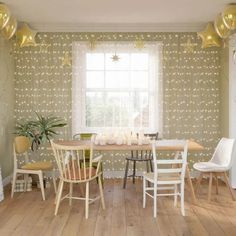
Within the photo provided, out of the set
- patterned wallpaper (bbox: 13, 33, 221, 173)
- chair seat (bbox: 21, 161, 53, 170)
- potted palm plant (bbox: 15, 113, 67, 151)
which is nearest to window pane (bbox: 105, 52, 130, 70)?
patterned wallpaper (bbox: 13, 33, 221, 173)

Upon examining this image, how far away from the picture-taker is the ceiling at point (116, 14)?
4762mm

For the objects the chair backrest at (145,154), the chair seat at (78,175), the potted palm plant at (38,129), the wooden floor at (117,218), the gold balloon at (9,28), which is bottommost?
the wooden floor at (117,218)

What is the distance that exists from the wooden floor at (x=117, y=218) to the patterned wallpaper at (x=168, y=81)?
1446 mm

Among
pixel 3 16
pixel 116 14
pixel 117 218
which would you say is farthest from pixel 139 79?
pixel 117 218

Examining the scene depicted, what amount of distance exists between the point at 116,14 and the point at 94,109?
5.31 feet

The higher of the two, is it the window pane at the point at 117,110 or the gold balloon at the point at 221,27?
the gold balloon at the point at 221,27

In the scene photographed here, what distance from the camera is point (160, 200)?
4.78m

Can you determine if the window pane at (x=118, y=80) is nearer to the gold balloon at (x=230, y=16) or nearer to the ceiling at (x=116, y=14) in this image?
the ceiling at (x=116, y=14)

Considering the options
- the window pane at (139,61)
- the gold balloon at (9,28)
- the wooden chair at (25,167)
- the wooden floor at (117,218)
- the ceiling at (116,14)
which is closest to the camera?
the wooden floor at (117,218)

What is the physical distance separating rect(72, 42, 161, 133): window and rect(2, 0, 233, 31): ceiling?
419 mm

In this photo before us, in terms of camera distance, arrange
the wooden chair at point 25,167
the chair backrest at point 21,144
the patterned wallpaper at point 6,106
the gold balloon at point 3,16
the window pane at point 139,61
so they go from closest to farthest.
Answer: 1. the gold balloon at point 3,16
2. the wooden chair at point 25,167
3. the chair backrest at point 21,144
4. the patterned wallpaper at point 6,106
5. the window pane at point 139,61

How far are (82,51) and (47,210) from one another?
274 centimetres

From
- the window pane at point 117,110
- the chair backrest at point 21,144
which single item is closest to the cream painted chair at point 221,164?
the window pane at point 117,110

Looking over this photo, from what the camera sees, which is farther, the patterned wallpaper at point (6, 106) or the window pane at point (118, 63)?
the window pane at point (118, 63)
